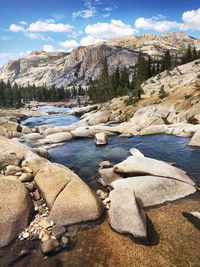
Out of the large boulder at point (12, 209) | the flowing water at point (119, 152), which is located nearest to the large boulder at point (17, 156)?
the large boulder at point (12, 209)

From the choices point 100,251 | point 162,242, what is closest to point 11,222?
point 100,251

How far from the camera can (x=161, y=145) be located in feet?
81.1

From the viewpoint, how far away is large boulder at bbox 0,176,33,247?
1069cm

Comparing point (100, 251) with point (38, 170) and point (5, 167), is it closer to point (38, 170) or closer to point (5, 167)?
point (38, 170)

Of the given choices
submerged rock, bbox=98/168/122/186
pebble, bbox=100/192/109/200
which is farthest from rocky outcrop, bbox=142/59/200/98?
pebble, bbox=100/192/109/200

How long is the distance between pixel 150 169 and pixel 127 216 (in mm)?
5201

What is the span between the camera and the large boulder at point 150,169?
14.9 metres

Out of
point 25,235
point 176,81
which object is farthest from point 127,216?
point 176,81

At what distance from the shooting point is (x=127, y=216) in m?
10.9

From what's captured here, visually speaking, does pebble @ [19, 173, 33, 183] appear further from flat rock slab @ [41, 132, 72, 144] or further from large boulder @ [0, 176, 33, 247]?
flat rock slab @ [41, 132, 72, 144]

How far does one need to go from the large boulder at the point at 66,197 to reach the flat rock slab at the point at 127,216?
1039 millimetres

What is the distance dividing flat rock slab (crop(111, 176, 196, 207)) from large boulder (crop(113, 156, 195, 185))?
1.82 ft

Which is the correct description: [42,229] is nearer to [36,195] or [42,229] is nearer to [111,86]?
[36,195]

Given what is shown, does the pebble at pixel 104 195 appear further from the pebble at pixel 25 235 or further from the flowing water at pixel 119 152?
the pebble at pixel 25 235
